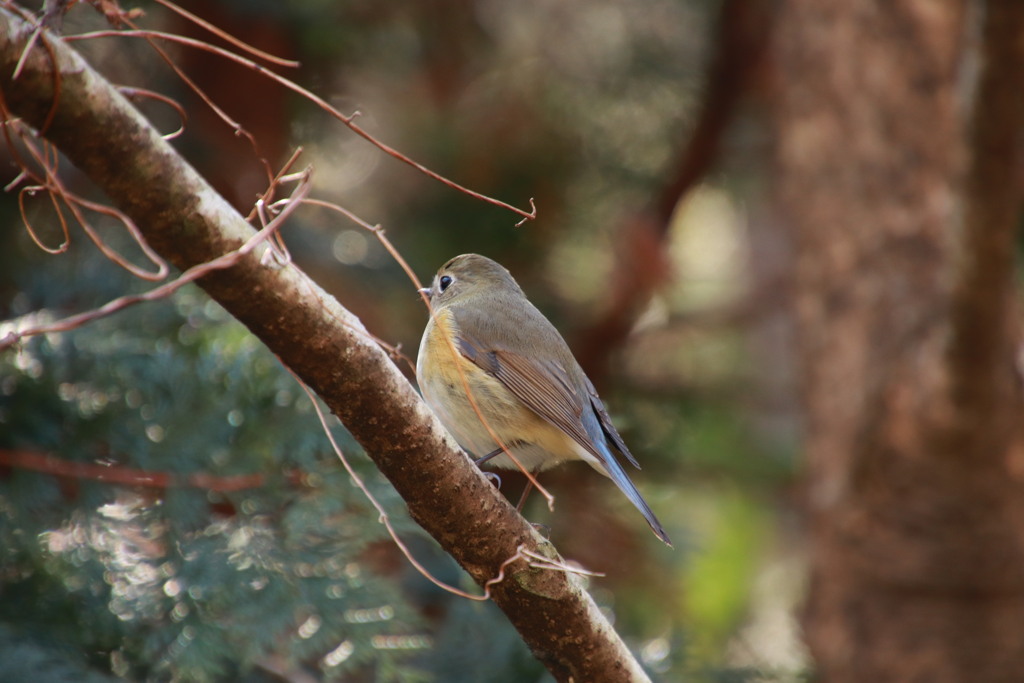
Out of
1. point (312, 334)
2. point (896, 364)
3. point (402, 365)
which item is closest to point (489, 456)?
point (312, 334)

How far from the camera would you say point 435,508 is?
158 centimetres

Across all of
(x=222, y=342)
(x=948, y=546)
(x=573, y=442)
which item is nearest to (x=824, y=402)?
(x=948, y=546)

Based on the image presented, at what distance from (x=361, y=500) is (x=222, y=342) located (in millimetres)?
791

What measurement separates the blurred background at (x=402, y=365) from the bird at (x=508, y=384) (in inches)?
19.3

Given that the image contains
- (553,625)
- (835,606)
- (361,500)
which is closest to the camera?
(553,625)

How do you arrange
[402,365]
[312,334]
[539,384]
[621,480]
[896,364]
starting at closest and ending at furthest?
[312,334], [621,480], [539,384], [896,364], [402,365]

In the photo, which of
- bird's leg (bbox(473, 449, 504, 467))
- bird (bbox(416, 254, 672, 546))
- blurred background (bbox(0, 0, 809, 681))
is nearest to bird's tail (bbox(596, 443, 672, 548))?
bird (bbox(416, 254, 672, 546))

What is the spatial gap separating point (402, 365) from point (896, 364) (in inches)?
73.8

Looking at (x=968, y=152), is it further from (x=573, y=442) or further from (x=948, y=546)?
(x=948, y=546)

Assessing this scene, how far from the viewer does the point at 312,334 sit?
1.39 m

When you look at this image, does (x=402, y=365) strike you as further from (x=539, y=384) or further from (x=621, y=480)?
(x=621, y=480)

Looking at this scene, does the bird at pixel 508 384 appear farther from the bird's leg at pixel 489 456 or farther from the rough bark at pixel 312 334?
the rough bark at pixel 312 334

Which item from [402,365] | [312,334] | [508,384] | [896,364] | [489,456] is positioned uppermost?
[312,334]

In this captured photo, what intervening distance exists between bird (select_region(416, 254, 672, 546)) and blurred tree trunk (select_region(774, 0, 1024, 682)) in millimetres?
1155
